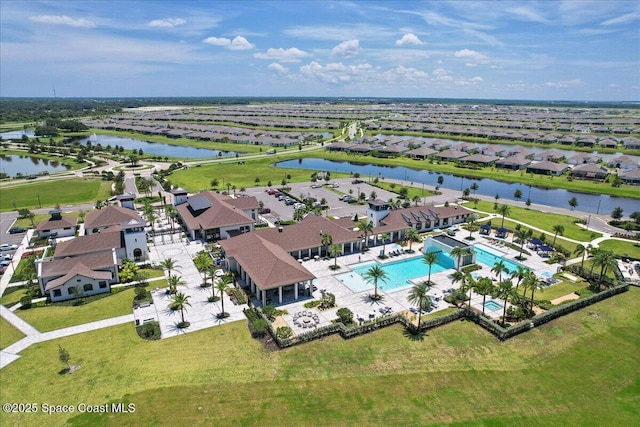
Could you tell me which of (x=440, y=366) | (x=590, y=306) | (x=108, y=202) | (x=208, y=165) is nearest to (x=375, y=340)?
(x=440, y=366)

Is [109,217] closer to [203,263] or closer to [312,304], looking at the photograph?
[203,263]

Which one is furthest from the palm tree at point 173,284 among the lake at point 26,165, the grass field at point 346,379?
the lake at point 26,165

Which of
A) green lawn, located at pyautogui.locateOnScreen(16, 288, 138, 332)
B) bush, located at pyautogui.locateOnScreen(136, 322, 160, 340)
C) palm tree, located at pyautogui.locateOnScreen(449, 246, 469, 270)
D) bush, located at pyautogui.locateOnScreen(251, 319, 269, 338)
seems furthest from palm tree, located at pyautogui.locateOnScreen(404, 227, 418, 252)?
green lawn, located at pyautogui.locateOnScreen(16, 288, 138, 332)

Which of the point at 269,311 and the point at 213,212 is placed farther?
the point at 213,212

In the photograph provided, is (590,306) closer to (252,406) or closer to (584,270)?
(584,270)

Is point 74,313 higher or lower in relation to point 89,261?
lower

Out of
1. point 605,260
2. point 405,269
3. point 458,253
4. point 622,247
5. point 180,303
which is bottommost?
point 405,269

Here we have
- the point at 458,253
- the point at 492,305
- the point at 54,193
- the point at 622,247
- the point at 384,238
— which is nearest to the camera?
the point at 492,305

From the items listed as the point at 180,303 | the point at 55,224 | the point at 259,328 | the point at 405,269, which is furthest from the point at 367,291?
the point at 55,224

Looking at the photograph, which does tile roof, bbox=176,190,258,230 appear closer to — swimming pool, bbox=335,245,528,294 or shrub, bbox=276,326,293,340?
swimming pool, bbox=335,245,528,294
